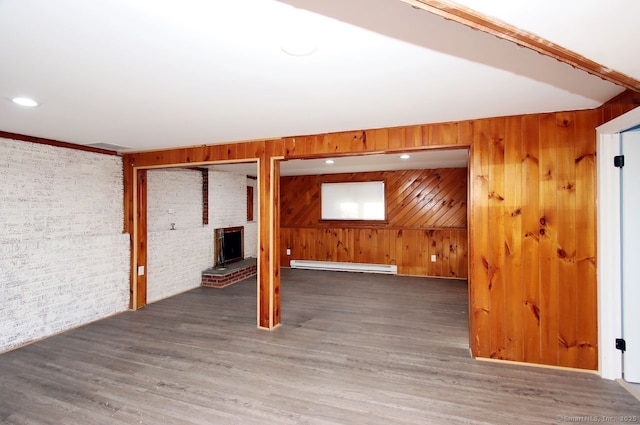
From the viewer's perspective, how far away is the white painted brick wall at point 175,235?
4684mm

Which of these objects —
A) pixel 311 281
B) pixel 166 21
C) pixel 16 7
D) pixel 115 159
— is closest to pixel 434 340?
pixel 311 281

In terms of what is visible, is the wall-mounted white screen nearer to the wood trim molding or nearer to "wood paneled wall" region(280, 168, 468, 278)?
"wood paneled wall" region(280, 168, 468, 278)

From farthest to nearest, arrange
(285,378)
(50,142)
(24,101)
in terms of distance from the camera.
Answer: (50,142) → (285,378) → (24,101)

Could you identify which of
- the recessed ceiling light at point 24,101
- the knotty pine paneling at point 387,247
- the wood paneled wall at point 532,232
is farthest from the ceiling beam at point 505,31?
the knotty pine paneling at point 387,247

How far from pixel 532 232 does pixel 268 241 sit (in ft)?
8.68

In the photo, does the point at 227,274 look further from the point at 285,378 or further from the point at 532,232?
the point at 532,232

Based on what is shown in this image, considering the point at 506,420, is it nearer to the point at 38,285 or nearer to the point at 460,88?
the point at 460,88

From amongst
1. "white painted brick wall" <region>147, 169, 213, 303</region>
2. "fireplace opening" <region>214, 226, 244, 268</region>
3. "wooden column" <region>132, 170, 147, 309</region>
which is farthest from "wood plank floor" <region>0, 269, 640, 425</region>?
"fireplace opening" <region>214, 226, 244, 268</region>

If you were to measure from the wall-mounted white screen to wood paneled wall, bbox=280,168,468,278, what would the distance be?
13 centimetres

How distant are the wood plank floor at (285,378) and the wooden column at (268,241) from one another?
24cm

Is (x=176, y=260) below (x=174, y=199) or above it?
below

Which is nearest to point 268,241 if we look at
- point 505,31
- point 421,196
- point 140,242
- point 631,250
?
point 140,242

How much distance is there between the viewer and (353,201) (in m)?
6.88

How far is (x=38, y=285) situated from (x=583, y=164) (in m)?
5.46
